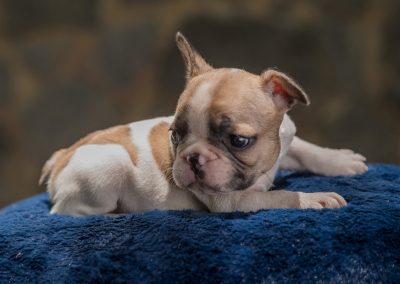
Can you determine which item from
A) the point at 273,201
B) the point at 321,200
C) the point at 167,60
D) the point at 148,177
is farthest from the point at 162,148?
the point at 167,60

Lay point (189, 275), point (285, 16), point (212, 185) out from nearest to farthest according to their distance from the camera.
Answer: point (189, 275), point (212, 185), point (285, 16)

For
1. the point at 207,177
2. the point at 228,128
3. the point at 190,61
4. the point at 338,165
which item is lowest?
the point at 338,165

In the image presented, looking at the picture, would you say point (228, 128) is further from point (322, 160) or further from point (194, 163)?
point (322, 160)

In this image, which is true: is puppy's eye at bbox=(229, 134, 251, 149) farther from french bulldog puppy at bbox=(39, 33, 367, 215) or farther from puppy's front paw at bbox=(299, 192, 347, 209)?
puppy's front paw at bbox=(299, 192, 347, 209)

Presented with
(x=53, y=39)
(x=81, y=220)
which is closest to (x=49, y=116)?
(x=53, y=39)

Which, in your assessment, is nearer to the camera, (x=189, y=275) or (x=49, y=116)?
(x=189, y=275)

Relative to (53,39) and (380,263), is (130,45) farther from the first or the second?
(380,263)

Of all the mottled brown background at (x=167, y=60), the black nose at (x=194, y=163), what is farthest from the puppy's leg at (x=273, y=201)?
the mottled brown background at (x=167, y=60)

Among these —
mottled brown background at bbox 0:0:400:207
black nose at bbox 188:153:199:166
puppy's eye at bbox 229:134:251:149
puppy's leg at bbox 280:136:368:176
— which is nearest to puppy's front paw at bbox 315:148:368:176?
puppy's leg at bbox 280:136:368:176

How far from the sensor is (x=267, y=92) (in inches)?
67.8

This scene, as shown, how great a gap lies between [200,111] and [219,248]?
40 centimetres

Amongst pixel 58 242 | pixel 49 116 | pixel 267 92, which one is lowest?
pixel 49 116

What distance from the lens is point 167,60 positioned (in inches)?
135

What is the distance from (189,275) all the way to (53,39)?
243cm
